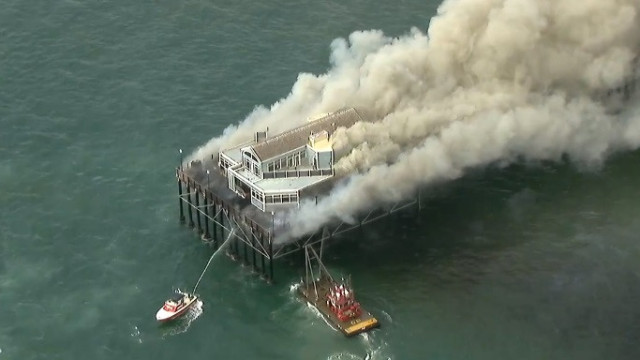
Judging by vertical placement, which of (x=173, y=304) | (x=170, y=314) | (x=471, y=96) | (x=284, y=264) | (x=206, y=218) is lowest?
(x=170, y=314)

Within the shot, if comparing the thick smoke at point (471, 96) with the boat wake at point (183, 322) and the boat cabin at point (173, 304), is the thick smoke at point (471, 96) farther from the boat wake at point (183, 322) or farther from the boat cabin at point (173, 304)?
the boat cabin at point (173, 304)

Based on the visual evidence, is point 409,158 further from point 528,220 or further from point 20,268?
point 20,268

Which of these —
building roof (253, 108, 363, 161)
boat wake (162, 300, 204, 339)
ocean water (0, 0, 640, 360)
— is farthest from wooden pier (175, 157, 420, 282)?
boat wake (162, 300, 204, 339)

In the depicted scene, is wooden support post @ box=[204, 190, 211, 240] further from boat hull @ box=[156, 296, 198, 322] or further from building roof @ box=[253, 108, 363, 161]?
boat hull @ box=[156, 296, 198, 322]

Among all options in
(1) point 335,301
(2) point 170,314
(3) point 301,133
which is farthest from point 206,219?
(1) point 335,301

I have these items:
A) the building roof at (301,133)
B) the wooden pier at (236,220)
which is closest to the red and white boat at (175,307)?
the wooden pier at (236,220)

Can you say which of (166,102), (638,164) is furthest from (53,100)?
(638,164)

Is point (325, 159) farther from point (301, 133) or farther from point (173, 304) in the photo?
point (173, 304)
